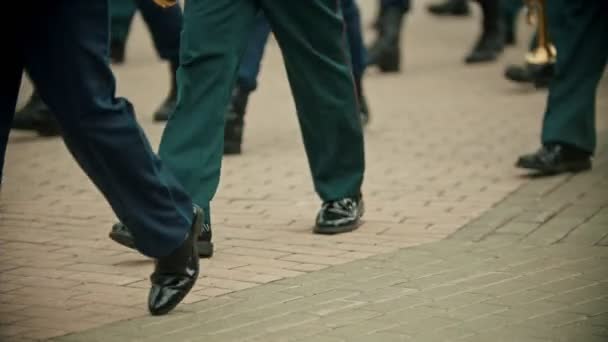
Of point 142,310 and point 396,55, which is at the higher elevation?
point 142,310

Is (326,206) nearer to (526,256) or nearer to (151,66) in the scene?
(526,256)

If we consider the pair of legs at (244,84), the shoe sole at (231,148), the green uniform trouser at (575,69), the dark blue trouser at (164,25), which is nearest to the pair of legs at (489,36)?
the dark blue trouser at (164,25)

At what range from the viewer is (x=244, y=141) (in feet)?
25.2

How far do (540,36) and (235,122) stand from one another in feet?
6.56

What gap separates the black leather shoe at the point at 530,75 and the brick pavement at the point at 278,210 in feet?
0.31

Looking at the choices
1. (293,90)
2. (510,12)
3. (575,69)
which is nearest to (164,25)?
(575,69)

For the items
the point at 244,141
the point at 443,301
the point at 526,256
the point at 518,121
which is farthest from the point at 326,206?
the point at 518,121

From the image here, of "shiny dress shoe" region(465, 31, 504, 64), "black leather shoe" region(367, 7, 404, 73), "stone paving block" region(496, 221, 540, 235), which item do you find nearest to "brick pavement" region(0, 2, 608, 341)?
"stone paving block" region(496, 221, 540, 235)

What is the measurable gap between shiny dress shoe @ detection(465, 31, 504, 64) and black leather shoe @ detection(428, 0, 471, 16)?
383 centimetres

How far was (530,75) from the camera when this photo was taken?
9273 mm

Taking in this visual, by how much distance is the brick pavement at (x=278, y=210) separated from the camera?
14.4ft

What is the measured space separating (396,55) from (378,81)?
39cm

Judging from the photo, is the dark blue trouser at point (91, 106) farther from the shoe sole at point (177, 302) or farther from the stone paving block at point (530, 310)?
the stone paving block at point (530, 310)

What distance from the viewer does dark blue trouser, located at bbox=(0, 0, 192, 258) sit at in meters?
3.65
